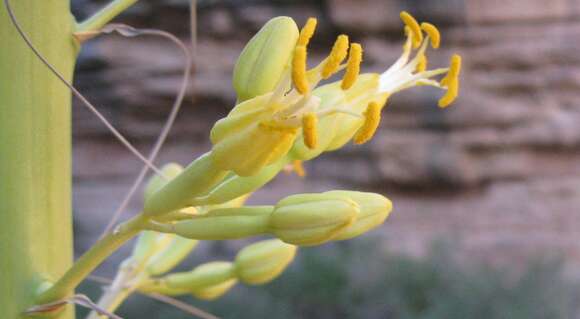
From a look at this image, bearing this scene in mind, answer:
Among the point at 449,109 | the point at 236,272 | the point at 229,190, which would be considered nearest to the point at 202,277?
the point at 236,272

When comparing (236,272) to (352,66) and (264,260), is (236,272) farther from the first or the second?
(352,66)

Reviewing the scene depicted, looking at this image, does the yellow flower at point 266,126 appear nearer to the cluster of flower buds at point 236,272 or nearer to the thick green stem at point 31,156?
the thick green stem at point 31,156

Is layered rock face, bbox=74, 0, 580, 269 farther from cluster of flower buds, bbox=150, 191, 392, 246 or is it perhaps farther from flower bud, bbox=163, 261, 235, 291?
cluster of flower buds, bbox=150, 191, 392, 246

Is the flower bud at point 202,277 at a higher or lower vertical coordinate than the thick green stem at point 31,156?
lower

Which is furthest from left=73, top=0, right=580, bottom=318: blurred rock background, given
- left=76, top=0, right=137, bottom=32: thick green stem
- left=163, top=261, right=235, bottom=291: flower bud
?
left=76, top=0, right=137, bottom=32: thick green stem

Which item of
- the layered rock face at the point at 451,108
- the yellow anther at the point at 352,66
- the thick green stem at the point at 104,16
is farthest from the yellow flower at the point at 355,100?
the layered rock face at the point at 451,108

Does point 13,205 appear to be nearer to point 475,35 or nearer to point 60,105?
point 60,105
